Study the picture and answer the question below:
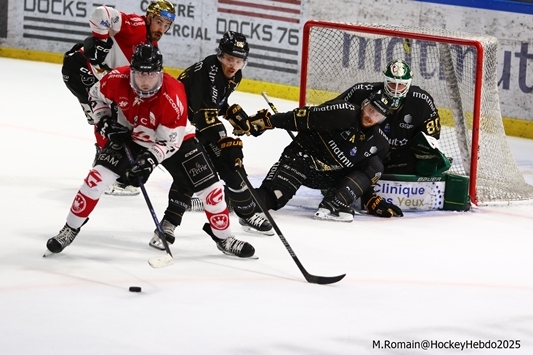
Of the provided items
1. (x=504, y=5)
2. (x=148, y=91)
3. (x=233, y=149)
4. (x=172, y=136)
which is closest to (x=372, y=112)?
(x=233, y=149)

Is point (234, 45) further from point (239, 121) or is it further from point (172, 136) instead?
point (172, 136)

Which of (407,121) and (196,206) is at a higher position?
(407,121)

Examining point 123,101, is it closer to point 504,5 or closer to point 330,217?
point 330,217

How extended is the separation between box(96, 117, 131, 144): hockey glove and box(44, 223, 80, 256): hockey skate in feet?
1.40

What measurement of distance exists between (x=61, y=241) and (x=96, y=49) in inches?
63.4

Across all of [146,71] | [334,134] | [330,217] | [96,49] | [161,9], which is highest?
[161,9]

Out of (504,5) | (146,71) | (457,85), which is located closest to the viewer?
(146,71)

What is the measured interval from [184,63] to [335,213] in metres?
4.60

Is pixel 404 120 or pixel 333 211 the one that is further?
pixel 404 120

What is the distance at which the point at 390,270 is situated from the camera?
15.5ft

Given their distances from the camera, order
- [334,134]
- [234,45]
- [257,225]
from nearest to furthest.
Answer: [234,45]
[257,225]
[334,134]

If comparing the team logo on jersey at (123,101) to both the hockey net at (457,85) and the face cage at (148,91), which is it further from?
the hockey net at (457,85)

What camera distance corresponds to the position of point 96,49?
5.82 m

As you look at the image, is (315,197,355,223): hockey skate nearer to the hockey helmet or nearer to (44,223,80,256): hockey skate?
the hockey helmet
